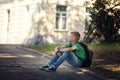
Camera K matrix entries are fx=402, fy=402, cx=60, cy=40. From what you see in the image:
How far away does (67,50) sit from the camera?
39.0 ft

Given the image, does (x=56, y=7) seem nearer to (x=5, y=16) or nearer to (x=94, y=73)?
(x=5, y=16)

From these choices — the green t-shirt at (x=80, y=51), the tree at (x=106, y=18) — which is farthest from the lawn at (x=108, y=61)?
the tree at (x=106, y=18)

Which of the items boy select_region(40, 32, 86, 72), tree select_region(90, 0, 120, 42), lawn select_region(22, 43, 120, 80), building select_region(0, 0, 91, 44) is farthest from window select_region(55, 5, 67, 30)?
boy select_region(40, 32, 86, 72)

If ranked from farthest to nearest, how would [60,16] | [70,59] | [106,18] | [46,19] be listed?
1. [60,16]
2. [46,19]
3. [106,18]
4. [70,59]

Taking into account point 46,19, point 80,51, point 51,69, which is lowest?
point 51,69

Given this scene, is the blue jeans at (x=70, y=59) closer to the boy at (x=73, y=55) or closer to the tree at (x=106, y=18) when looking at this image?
the boy at (x=73, y=55)

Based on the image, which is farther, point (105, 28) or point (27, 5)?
point (27, 5)

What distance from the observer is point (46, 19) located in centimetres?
3078

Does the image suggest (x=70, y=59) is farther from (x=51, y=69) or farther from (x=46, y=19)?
(x=46, y=19)

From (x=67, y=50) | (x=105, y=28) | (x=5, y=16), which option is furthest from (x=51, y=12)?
(x=67, y=50)

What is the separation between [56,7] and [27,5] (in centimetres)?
254

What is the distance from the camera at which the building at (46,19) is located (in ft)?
101

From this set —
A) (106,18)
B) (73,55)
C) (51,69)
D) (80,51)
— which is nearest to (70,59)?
(73,55)

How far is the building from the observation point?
1207 inches
